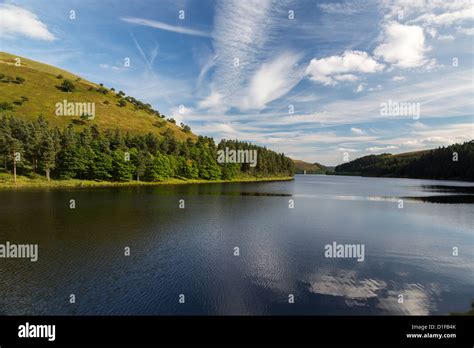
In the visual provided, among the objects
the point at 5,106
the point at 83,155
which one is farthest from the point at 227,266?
the point at 5,106

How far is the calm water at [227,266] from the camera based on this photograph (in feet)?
64.6

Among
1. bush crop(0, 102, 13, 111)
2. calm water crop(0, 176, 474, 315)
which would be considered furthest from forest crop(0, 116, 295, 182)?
calm water crop(0, 176, 474, 315)

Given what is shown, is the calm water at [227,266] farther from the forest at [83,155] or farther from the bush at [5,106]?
the bush at [5,106]

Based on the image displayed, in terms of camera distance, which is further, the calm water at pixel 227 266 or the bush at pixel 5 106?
the bush at pixel 5 106

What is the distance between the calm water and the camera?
19.7 metres

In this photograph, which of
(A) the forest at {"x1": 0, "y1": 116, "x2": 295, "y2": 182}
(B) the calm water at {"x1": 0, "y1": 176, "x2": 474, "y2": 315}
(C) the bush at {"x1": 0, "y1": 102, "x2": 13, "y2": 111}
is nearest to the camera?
(B) the calm water at {"x1": 0, "y1": 176, "x2": 474, "y2": 315}

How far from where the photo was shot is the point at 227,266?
27.1 meters

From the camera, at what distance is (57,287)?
21266 mm

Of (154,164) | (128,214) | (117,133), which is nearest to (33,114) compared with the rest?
(117,133)

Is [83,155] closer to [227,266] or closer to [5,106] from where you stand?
[5,106]

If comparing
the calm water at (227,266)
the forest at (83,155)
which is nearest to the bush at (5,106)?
the forest at (83,155)

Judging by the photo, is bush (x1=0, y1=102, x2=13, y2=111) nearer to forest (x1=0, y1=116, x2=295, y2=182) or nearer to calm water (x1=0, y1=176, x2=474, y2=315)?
forest (x1=0, y1=116, x2=295, y2=182)
